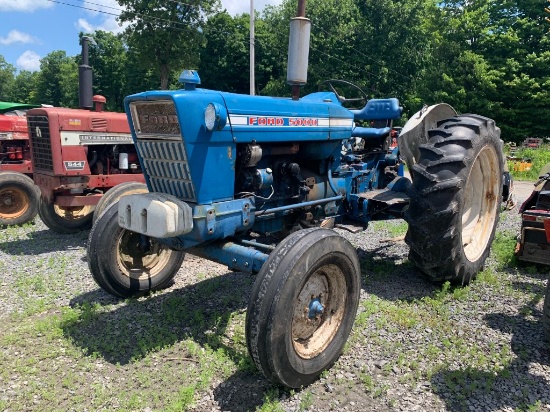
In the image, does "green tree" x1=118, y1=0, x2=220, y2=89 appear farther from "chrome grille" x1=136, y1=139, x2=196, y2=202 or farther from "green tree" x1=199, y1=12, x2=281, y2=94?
"chrome grille" x1=136, y1=139, x2=196, y2=202

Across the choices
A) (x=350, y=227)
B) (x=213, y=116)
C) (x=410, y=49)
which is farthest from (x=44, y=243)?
(x=410, y=49)

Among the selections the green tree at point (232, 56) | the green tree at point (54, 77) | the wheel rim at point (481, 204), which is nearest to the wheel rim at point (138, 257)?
the wheel rim at point (481, 204)

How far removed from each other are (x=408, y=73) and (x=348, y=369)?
28.9 metres

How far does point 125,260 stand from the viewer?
4.25 metres

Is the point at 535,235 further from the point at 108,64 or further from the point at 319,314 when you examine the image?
the point at 108,64

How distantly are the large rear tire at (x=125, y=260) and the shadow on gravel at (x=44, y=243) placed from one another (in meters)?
2.33

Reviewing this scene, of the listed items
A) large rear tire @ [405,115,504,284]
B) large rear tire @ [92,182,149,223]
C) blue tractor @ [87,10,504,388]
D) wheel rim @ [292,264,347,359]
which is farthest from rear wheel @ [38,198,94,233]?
large rear tire @ [405,115,504,284]

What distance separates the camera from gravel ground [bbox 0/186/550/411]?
2826 millimetres

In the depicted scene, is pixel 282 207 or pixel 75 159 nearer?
pixel 282 207

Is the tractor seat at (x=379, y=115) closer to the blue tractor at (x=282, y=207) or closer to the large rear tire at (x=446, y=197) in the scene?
the blue tractor at (x=282, y=207)

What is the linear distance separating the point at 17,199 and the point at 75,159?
1924 mm

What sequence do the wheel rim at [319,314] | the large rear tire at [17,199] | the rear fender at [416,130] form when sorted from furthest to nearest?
the large rear tire at [17,199] < the rear fender at [416,130] < the wheel rim at [319,314]

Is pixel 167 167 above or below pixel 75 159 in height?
above

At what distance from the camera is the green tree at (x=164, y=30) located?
26219mm
